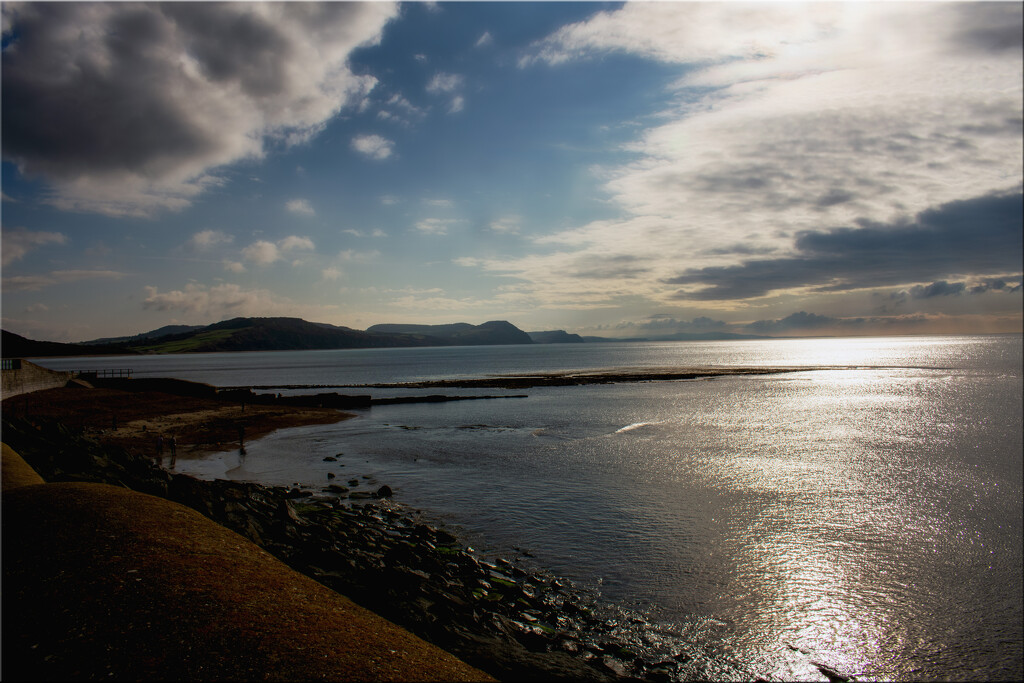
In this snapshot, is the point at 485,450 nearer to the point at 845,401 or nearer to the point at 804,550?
the point at 804,550

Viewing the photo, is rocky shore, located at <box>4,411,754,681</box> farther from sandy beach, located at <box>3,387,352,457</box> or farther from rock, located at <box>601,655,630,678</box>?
sandy beach, located at <box>3,387,352,457</box>

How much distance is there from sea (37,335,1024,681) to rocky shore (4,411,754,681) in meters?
1.18

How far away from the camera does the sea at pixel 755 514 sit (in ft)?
45.0

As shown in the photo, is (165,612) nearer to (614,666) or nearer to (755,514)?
(614,666)

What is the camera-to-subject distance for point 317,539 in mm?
14516

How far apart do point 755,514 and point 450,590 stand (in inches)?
611

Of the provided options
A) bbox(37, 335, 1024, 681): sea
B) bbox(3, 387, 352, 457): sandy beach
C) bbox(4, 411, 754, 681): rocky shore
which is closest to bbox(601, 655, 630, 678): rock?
bbox(4, 411, 754, 681): rocky shore

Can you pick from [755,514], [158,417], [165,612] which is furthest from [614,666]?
[158,417]

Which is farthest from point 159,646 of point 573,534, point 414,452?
point 414,452

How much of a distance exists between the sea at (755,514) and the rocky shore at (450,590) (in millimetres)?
1179

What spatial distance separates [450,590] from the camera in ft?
44.1

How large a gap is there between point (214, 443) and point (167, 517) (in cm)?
3083

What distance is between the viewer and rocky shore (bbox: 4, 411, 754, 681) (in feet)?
35.3

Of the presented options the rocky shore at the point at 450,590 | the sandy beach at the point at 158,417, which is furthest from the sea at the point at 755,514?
the sandy beach at the point at 158,417
